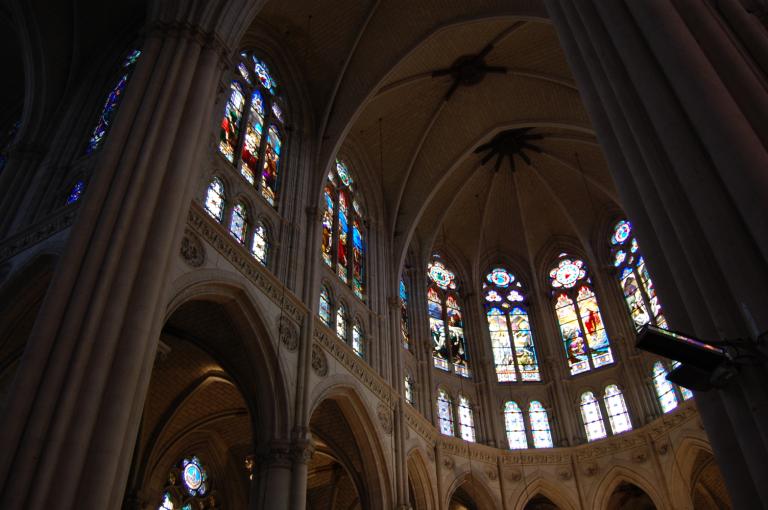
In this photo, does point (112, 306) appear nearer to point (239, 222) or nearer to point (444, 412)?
point (239, 222)

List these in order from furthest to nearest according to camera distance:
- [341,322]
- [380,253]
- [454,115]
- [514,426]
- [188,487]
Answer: [514,426] → [454,115] → [380,253] → [188,487] → [341,322]

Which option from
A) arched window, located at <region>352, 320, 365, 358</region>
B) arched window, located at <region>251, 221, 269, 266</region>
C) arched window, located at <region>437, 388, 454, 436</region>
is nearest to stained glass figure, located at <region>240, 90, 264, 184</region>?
arched window, located at <region>251, 221, 269, 266</region>

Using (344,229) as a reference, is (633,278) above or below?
above

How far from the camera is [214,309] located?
12828 millimetres

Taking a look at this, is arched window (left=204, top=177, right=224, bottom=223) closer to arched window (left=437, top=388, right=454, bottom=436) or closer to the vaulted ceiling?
the vaulted ceiling

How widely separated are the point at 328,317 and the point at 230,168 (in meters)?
4.39

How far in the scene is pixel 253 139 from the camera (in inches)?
610

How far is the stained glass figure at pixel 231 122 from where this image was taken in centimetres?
1411

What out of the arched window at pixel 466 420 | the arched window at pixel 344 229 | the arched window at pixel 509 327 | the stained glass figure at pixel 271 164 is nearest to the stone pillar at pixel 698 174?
the stained glass figure at pixel 271 164

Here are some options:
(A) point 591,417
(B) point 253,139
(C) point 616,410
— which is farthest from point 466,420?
(B) point 253,139

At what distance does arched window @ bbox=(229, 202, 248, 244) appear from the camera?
13.1 m

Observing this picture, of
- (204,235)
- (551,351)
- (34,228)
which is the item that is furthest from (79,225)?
(551,351)

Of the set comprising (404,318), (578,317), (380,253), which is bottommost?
(404,318)

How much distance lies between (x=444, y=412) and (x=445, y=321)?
3835mm
